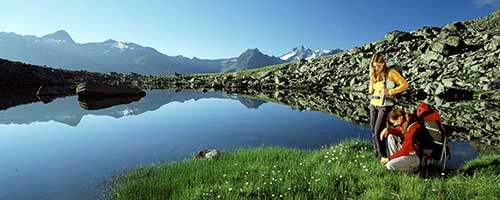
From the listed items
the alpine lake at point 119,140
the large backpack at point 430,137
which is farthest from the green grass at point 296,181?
the alpine lake at point 119,140

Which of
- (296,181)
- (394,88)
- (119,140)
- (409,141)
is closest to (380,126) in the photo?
(394,88)

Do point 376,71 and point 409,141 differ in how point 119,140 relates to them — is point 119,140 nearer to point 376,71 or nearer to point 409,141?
point 376,71

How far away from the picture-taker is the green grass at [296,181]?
9539mm

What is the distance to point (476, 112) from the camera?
34.2 m

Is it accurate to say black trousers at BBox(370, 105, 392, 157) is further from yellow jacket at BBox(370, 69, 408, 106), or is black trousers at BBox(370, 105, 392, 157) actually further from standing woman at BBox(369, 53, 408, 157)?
yellow jacket at BBox(370, 69, 408, 106)

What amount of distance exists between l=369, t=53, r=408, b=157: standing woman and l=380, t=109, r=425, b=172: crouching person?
0.39 metres

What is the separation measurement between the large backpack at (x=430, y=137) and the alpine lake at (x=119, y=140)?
4.32 m

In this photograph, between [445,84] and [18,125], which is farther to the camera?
[445,84]

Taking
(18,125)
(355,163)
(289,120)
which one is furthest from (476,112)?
(18,125)

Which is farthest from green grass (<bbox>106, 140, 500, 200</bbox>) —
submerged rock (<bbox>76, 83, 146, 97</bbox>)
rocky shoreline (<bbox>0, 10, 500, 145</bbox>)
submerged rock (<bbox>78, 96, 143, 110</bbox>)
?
submerged rock (<bbox>76, 83, 146, 97</bbox>)

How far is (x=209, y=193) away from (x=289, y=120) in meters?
23.7

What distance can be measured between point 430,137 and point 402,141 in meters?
1.02

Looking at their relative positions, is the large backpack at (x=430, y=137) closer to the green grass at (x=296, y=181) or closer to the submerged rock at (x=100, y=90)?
the green grass at (x=296, y=181)

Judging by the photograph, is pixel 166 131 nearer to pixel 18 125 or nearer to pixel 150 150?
pixel 150 150
